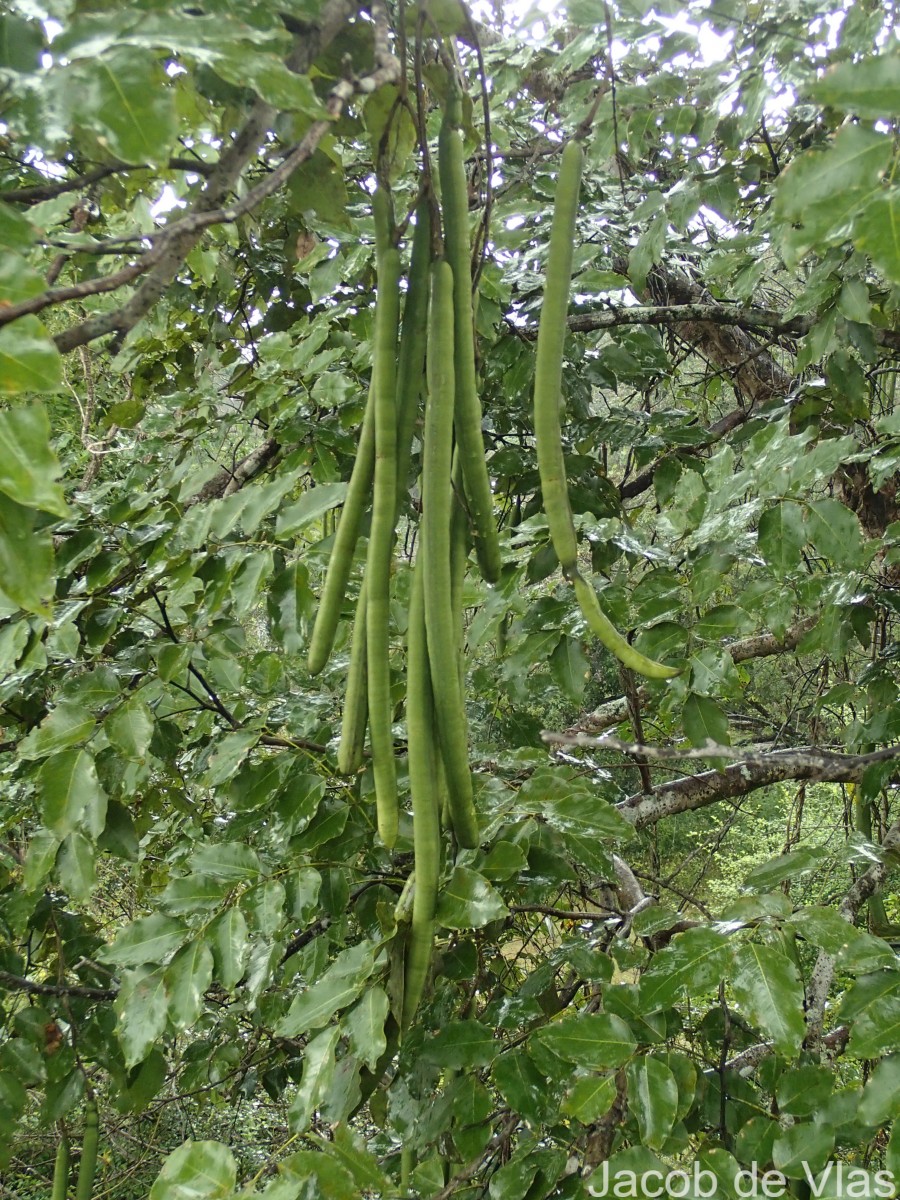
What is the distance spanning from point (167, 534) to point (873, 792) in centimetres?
125

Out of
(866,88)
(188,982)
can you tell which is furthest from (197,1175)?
(866,88)

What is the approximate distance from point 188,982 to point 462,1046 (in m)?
0.34

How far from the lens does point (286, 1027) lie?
3.16 ft

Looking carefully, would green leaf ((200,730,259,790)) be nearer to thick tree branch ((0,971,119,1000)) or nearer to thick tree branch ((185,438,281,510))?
thick tree branch ((0,971,119,1000))

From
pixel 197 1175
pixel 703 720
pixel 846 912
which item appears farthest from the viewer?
pixel 846 912

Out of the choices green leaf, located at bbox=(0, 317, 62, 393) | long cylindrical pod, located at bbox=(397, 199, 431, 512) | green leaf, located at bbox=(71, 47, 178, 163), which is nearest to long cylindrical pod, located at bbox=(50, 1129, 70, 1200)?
long cylindrical pod, located at bbox=(397, 199, 431, 512)

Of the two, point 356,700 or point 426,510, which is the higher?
point 426,510

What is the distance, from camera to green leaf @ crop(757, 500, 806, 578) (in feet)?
3.94

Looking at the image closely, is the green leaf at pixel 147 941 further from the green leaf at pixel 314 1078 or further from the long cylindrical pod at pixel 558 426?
the long cylindrical pod at pixel 558 426

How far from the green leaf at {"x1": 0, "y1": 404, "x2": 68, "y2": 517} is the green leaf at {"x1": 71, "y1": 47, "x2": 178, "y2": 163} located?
0.16m

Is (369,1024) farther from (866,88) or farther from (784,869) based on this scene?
(866,88)

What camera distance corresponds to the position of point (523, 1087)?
1.02 meters

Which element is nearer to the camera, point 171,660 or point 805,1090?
point 805,1090

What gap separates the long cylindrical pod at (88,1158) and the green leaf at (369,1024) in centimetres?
78
